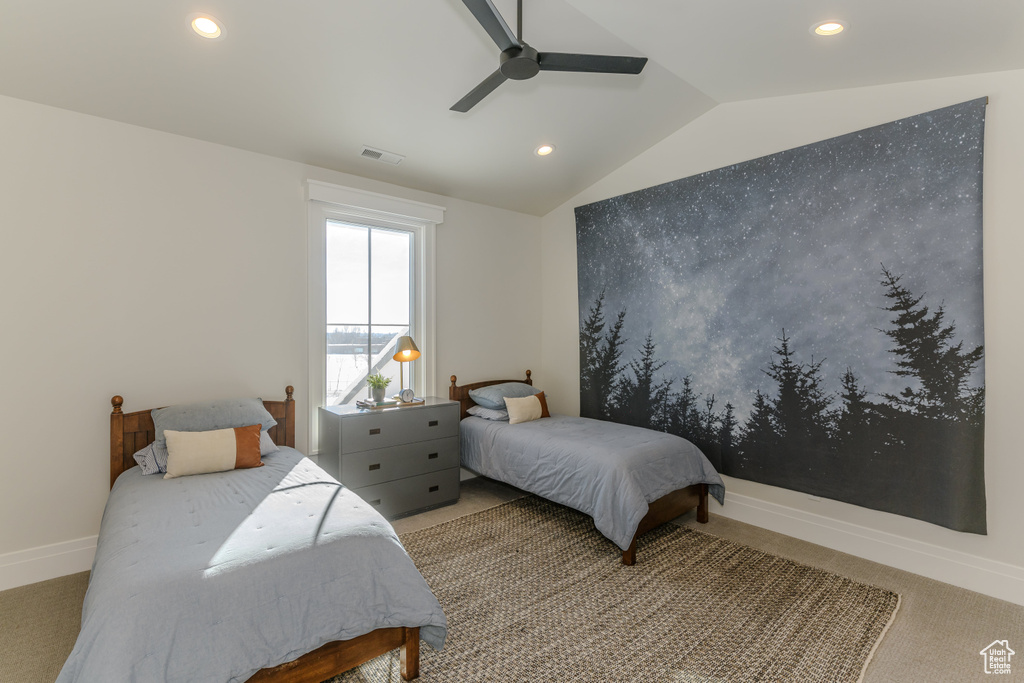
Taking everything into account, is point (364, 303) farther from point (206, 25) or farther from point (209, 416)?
point (206, 25)

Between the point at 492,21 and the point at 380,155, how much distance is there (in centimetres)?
174

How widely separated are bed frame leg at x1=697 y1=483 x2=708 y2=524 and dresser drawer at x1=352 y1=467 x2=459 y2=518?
176 centimetres

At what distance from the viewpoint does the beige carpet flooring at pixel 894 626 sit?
6.03ft

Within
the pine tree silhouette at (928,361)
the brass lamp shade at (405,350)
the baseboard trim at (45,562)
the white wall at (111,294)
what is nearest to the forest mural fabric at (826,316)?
the pine tree silhouette at (928,361)

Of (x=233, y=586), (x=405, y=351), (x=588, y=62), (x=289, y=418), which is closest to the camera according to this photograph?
(x=233, y=586)

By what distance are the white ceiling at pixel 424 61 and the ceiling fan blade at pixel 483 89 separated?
Result: 0.35 meters

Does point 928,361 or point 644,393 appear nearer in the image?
point 928,361

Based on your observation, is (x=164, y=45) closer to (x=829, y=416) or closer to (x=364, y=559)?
(x=364, y=559)

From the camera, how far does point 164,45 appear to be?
219 centimetres

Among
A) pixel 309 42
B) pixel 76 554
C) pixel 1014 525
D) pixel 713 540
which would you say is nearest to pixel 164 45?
pixel 309 42

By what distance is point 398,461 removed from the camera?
3.31 m

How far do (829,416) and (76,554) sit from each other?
4.37 meters

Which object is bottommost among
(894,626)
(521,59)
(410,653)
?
(894,626)

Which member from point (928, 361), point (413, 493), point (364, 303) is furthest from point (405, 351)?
point (928, 361)
